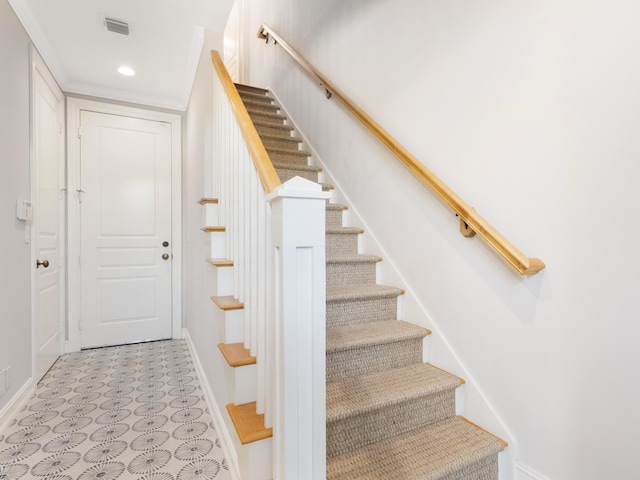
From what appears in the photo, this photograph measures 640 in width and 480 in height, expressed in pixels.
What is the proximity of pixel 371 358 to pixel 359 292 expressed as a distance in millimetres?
358

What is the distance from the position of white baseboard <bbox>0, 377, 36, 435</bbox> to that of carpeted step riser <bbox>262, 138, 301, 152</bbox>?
7.75 feet

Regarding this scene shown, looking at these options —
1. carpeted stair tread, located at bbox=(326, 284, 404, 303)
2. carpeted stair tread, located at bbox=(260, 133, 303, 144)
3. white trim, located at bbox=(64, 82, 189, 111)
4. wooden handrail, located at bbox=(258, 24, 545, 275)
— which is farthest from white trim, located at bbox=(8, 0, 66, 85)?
carpeted stair tread, located at bbox=(326, 284, 404, 303)

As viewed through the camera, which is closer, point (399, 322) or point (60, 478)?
point (60, 478)

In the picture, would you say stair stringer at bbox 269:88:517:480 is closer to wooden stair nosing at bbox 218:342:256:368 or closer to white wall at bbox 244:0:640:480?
white wall at bbox 244:0:640:480

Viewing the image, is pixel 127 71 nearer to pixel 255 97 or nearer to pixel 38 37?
pixel 38 37

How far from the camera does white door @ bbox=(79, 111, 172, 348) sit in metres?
3.12

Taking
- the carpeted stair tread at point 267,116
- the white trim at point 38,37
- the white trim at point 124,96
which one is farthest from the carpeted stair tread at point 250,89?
the white trim at point 38,37

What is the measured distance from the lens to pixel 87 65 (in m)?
→ 2.74

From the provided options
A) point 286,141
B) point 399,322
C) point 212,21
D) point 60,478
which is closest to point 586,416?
point 399,322

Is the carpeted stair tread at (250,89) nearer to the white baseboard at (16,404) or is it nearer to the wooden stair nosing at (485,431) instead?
the white baseboard at (16,404)

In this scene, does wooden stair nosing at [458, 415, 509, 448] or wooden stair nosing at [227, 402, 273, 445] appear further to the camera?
wooden stair nosing at [458, 415, 509, 448]

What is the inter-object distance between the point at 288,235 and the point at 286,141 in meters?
2.33

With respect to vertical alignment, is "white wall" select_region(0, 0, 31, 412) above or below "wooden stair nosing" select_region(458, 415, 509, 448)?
above

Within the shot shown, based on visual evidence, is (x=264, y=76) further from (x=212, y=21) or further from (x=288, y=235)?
(x=288, y=235)
